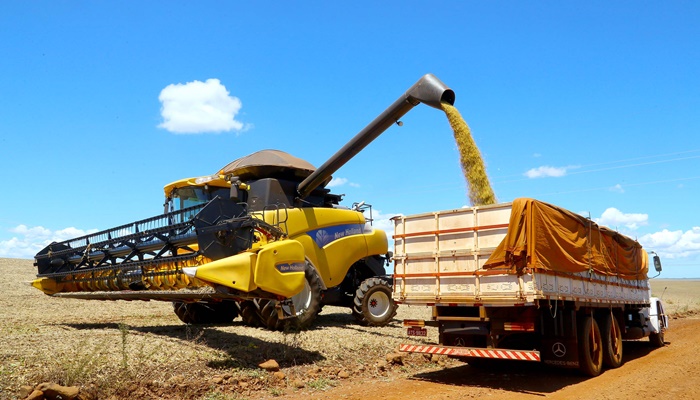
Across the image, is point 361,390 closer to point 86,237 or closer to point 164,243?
point 164,243

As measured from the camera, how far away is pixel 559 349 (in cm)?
911

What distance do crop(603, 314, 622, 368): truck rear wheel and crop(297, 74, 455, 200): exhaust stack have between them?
5022 mm

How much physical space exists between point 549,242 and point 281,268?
4.05 meters

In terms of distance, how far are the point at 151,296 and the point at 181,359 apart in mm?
1908

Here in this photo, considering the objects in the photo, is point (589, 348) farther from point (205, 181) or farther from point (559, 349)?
point (205, 181)

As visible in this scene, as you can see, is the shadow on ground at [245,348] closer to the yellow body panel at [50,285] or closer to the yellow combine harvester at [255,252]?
the yellow combine harvester at [255,252]

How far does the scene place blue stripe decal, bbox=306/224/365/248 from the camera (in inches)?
491

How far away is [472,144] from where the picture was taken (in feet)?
34.1

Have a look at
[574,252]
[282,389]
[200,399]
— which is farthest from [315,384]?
[574,252]

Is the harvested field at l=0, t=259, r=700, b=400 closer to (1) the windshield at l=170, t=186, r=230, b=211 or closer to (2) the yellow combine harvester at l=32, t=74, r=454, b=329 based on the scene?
(2) the yellow combine harvester at l=32, t=74, r=454, b=329

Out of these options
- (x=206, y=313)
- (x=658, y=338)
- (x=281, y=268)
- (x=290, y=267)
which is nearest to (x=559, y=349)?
(x=290, y=267)

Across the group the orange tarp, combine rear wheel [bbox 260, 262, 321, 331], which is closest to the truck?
the orange tarp

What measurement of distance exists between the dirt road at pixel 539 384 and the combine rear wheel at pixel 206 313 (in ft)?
19.2

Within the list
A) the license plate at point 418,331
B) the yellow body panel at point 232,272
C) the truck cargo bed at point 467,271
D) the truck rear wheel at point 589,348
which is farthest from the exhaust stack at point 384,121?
the truck rear wheel at point 589,348
